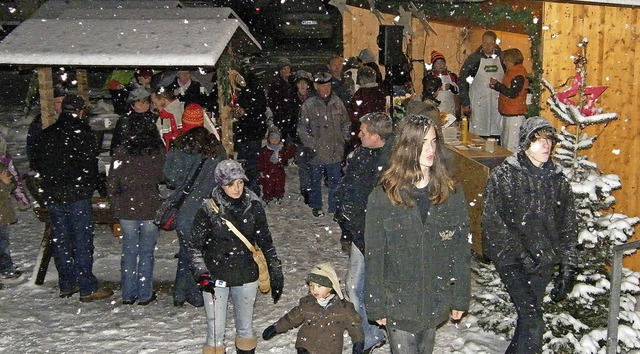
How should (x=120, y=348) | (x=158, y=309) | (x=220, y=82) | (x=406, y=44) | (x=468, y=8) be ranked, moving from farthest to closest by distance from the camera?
(x=406, y=44) → (x=468, y=8) → (x=220, y=82) → (x=158, y=309) → (x=120, y=348)

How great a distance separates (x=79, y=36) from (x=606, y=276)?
6.42 metres

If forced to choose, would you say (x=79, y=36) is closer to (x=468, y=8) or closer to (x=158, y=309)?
(x=158, y=309)

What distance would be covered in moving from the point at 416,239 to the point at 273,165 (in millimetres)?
6752

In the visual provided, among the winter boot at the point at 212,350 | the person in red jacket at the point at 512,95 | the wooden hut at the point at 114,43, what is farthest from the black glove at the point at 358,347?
the person in red jacket at the point at 512,95

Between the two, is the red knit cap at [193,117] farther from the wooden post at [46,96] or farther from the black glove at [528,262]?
the black glove at [528,262]

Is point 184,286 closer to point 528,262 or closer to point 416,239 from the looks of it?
point 528,262

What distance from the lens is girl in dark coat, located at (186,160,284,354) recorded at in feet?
19.4

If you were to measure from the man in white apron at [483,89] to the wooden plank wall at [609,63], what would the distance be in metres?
Answer: 3.30

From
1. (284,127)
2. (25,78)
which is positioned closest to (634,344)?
(284,127)

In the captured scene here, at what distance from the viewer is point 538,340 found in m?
5.90

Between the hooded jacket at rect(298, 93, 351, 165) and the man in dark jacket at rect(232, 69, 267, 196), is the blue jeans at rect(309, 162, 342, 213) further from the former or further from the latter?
the man in dark jacket at rect(232, 69, 267, 196)

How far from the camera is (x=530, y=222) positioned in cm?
573

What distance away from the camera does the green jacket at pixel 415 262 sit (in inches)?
185

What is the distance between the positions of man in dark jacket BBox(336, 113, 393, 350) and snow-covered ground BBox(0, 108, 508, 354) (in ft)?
3.47
